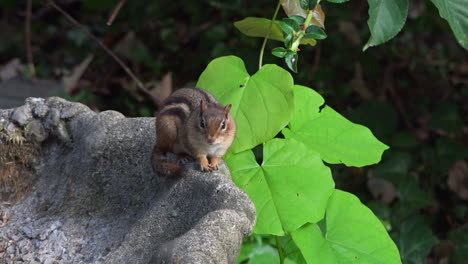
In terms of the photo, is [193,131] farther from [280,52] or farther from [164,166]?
[280,52]

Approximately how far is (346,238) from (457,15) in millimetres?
827

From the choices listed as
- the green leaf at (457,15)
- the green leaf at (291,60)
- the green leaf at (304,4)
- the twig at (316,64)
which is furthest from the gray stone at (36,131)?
the twig at (316,64)

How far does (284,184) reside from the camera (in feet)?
7.36

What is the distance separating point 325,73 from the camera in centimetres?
476

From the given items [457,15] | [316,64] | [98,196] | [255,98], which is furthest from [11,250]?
[316,64]

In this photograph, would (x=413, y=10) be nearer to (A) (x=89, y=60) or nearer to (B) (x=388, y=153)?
(B) (x=388, y=153)

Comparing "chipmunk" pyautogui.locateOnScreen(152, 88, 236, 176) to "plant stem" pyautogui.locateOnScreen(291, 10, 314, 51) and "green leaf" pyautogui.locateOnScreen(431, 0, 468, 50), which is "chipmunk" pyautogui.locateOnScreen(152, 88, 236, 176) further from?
"green leaf" pyautogui.locateOnScreen(431, 0, 468, 50)

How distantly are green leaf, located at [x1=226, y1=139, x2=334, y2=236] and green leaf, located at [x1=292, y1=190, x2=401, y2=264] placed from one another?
3.9 inches

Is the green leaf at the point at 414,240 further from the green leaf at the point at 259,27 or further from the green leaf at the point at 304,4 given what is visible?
the green leaf at the point at 304,4

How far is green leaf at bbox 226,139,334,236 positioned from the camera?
217 cm

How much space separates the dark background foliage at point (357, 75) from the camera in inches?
171

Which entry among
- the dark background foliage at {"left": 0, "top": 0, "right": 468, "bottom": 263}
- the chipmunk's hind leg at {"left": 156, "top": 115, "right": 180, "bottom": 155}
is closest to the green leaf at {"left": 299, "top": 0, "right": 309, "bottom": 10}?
the chipmunk's hind leg at {"left": 156, "top": 115, "right": 180, "bottom": 155}

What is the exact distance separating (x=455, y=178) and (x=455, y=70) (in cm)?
87

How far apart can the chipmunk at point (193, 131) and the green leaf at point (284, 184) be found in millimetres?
120
